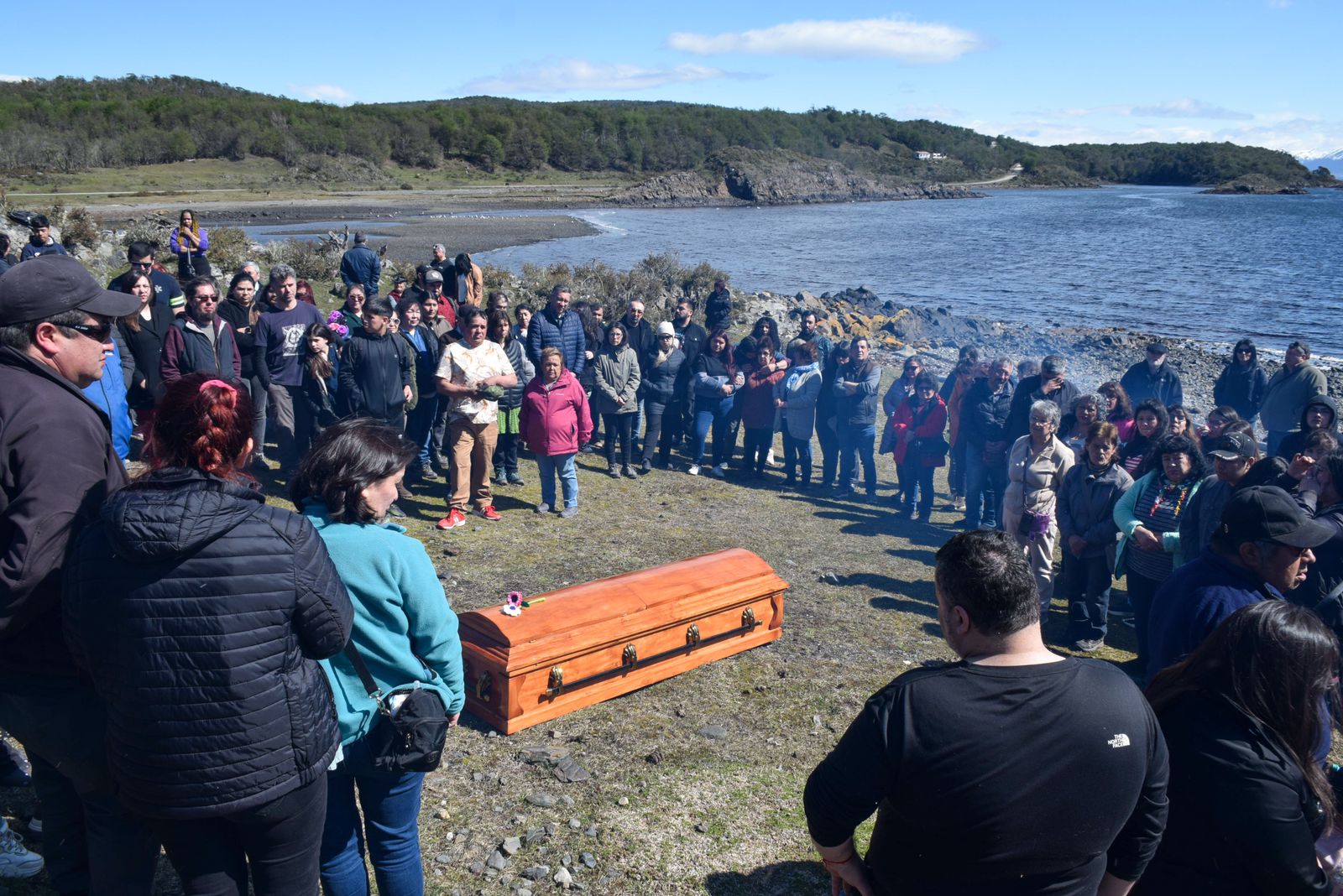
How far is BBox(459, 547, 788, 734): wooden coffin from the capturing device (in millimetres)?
4820

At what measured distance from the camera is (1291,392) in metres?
10.2

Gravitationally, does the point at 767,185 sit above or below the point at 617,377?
above

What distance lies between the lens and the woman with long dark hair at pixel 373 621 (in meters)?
2.79

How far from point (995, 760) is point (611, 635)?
10.6ft

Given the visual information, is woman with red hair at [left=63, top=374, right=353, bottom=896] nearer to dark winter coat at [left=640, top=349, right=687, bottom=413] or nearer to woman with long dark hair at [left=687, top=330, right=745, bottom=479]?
dark winter coat at [left=640, top=349, right=687, bottom=413]

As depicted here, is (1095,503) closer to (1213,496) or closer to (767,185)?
(1213,496)

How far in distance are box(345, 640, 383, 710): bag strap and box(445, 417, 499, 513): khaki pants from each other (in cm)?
546

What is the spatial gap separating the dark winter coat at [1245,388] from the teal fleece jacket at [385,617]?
11.4m

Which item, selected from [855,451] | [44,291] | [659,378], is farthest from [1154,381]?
[44,291]

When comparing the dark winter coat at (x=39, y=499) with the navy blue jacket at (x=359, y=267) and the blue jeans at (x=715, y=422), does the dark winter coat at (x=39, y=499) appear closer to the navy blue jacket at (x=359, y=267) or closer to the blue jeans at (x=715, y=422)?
the blue jeans at (x=715, y=422)

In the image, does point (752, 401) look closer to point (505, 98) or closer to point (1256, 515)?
point (1256, 515)

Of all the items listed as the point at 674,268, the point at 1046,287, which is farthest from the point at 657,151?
the point at 674,268

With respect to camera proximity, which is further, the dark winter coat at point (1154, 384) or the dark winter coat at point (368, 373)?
the dark winter coat at point (1154, 384)

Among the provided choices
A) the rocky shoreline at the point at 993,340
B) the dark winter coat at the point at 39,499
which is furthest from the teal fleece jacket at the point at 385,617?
the rocky shoreline at the point at 993,340
